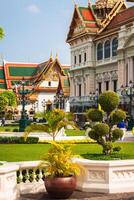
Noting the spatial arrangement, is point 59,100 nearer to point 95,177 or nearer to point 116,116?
point 116,116

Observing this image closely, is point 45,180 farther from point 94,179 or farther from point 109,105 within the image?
point 109,105

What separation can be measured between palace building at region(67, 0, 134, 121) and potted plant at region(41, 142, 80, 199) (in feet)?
130

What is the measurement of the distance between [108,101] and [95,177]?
1.80 metres

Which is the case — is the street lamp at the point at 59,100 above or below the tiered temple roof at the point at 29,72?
below

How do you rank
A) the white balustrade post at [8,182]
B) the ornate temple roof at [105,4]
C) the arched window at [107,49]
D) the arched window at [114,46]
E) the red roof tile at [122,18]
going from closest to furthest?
the white balustrade post at [8,182] < the red roof tile at [122,18] < the arched window at [114,46] < the arched window at [107,49] < the ornate temple roof at [105,4]

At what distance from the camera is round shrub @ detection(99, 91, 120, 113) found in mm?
10547

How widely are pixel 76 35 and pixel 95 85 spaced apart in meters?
7.73

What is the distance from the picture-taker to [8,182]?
8.80m

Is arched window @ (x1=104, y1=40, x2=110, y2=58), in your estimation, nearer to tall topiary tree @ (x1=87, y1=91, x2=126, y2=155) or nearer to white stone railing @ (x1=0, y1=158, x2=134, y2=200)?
tall topiary tree @ (x1=87, y1=91, x2=126, y2=155)

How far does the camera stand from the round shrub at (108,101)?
10547 millimetres

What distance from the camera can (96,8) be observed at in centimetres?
6412

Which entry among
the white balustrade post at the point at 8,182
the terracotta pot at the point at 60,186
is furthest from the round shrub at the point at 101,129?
the white balustrade post at the point at 8,182

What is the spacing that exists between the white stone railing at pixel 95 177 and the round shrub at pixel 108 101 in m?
1.40

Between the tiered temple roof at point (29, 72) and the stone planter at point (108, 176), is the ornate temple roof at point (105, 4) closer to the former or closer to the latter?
the tiered temple roof at point (29, 72)
